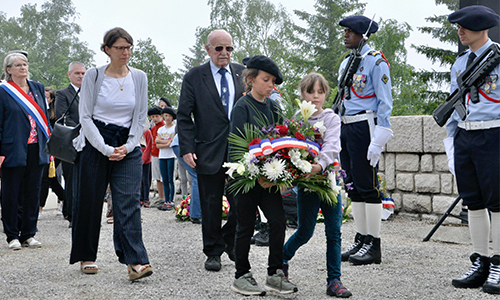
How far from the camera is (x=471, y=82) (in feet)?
13.1

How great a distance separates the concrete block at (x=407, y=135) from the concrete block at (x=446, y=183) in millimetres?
507

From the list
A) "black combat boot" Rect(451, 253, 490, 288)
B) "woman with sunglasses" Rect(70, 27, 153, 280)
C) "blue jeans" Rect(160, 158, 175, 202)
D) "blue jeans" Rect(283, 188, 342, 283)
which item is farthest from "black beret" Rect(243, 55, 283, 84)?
"blue jeans" Rect(160, 158, 175, 202)

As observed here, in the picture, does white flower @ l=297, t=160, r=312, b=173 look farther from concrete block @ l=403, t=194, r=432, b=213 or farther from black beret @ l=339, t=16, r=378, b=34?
concrete block @ l=403, t=194, r=432, b=213

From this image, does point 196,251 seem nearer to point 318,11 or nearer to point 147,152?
point 147,152

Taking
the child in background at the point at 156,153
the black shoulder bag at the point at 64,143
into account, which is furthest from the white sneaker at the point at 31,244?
the child in background at the point at 156,153

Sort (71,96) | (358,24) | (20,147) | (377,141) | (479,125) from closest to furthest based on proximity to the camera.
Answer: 1. (479,125)
2. (377,141)
3. (358,24)
4. (20,147)
5. (71,96)

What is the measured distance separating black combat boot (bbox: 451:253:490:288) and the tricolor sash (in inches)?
178

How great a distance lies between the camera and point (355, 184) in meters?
4.92

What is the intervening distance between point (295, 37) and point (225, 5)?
19.8 feet

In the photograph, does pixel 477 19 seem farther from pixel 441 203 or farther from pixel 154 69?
pixel 154 69

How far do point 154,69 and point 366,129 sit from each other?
23.9 meters

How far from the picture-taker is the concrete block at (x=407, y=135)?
7.68 m

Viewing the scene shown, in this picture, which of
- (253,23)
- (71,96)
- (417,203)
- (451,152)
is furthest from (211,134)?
(253,23)

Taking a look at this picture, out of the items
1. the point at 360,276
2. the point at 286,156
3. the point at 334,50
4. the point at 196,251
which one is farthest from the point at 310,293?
the point at 334,50
